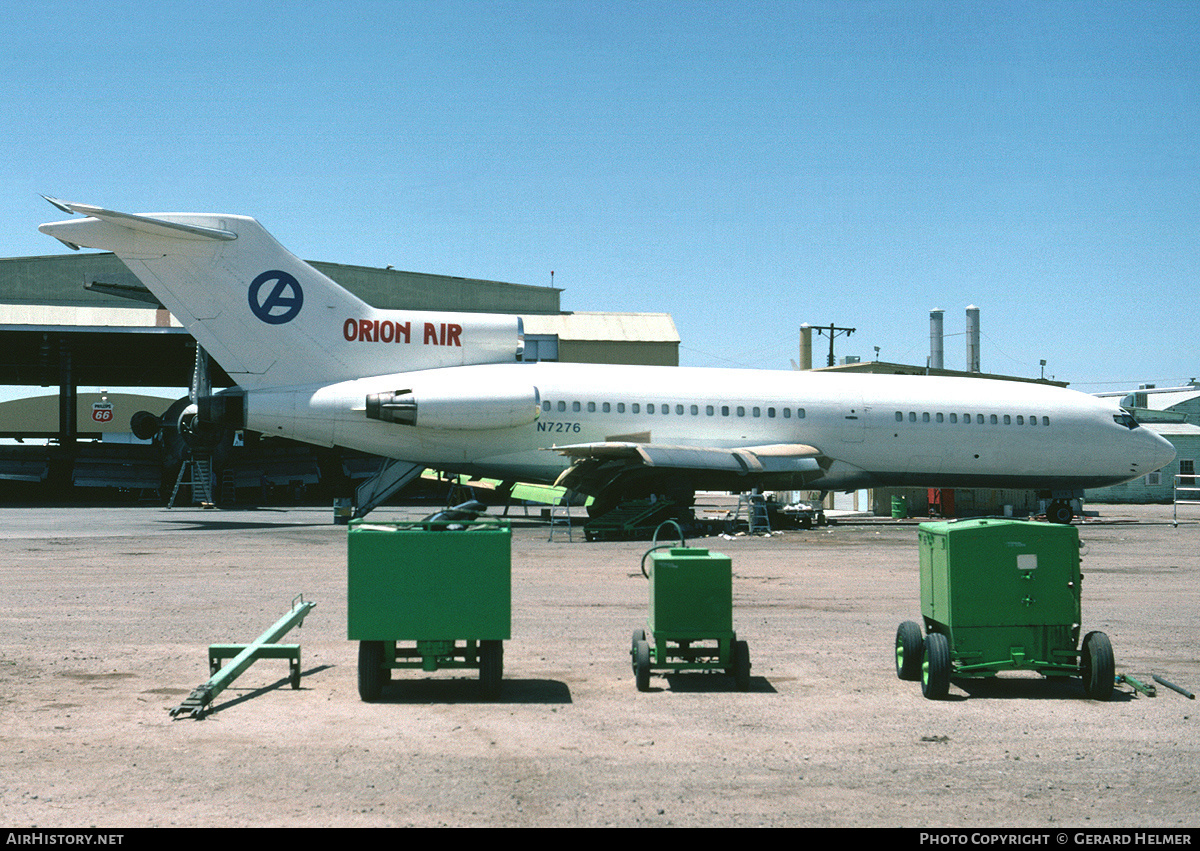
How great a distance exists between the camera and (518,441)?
24.0 meters

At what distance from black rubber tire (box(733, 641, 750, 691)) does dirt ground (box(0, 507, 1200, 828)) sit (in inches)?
5.0

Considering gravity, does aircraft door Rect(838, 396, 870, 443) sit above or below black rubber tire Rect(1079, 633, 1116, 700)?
above

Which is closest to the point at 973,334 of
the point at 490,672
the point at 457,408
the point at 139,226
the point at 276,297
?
the point at 457,408

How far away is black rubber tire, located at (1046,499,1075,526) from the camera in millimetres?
26750

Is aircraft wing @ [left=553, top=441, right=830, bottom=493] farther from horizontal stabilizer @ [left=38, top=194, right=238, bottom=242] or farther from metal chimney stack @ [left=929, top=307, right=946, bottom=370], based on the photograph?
metal chimney stack @ [left=929, top=307, right=946, bottom=370]

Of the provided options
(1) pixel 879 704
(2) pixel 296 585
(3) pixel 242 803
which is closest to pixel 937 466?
(2) pixel 296 585

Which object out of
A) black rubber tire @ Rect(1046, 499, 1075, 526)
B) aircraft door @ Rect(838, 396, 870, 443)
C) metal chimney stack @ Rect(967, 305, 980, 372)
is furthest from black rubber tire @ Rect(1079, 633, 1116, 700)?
metal chimney stack @ Rect(967, 305, 980, 372)

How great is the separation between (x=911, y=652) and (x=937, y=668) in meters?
0.58

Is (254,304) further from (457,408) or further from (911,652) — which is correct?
(911,652)

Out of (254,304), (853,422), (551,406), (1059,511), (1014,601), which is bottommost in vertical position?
(1059,511)

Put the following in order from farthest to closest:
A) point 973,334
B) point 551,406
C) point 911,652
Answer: point 973,334, point 551,406, point 911,652

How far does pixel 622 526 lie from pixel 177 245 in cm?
1172

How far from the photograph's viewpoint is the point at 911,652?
333 inches

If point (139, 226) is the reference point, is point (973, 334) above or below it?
above
